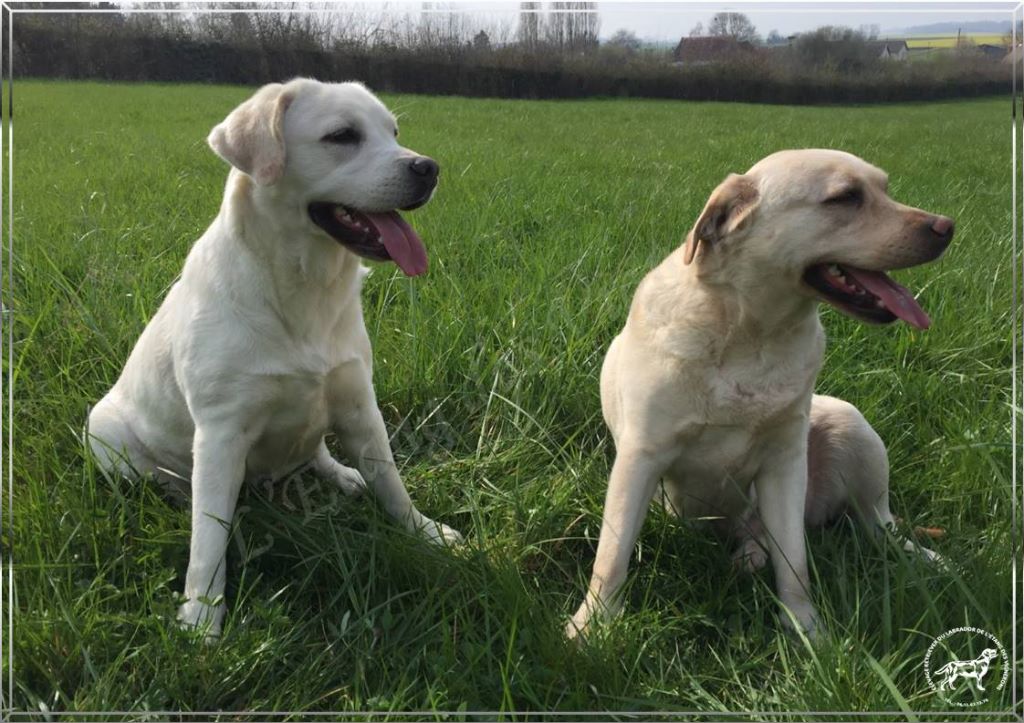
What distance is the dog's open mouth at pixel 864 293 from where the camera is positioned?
2344 mm

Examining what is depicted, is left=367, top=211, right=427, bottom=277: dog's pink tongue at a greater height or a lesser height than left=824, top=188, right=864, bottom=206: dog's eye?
lesser

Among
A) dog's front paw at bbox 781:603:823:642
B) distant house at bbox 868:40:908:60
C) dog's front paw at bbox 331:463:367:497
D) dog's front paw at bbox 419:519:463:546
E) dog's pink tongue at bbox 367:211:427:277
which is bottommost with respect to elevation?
dog's front paw at bbox 781:603:823:642

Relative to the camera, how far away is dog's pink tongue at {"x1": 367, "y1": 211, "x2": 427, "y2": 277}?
2564mm

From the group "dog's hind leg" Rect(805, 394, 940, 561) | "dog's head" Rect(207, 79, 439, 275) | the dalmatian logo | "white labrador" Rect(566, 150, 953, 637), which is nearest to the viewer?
the dalmatian logo

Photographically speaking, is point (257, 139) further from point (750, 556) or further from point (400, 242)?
point (750, 556)

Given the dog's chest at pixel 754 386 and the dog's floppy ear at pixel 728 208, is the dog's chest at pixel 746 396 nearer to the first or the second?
the dog's chest at pixel 754 386

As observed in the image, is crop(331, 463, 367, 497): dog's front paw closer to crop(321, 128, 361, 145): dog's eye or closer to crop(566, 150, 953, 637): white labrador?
crop(566, 150, 953, 637): white labrador

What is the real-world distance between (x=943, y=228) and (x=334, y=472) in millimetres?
2026

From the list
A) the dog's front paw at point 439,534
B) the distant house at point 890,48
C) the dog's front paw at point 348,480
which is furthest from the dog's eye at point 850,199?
the dog's front paw at point 348,480

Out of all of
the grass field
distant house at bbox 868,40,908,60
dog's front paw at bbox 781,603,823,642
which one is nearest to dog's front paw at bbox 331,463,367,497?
the grass field

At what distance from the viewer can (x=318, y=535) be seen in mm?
2709

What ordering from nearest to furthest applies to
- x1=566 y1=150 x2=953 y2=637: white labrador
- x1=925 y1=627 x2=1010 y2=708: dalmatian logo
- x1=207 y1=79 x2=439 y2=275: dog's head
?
x1=925 y1=627 x2=1010 y2=708: dalmatian logo, x1=566 y1=150 x2=953 y2=637: white labrador, x1=207 y1=79 x2=439 y2=275: dog's head

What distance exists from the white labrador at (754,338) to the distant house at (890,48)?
0.39m

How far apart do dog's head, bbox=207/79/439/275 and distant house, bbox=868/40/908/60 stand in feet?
4.26
